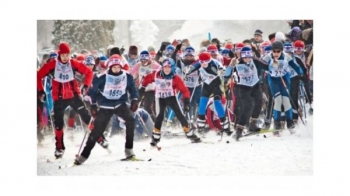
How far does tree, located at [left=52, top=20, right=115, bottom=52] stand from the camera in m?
4.74

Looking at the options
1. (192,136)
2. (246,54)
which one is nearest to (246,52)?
(246,54)

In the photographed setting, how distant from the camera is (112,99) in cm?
479

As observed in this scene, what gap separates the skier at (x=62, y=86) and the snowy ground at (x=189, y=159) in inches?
5.9

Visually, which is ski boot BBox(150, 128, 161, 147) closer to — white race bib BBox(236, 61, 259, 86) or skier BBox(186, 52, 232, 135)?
skier BBox(186, 52, 232, 135)

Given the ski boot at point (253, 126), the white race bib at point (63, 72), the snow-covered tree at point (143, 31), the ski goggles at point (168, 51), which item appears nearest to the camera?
the snow-covered tree at point (143, 31)

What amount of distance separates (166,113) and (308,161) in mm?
1488

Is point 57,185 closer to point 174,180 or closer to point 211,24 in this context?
point 174,180

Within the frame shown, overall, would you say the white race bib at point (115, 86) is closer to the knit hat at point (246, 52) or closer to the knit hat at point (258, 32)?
the knit hat at point (246, 52)

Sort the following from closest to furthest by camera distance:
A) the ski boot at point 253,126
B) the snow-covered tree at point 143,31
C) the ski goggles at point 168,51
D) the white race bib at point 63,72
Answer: the snow-covered tree at point 143,31 → the white race bib at point 63,72 → the ski goggles at point 168,51 → the ski boot at point 253,126

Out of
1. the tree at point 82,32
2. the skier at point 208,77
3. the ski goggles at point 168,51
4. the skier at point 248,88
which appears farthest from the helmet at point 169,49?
the skier at point 248,88

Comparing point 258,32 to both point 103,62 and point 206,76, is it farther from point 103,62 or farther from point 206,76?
point 103,62

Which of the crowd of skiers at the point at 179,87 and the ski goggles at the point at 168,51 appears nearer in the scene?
the crowd of skiers at the point at 179,87

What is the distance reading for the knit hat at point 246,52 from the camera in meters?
4.95

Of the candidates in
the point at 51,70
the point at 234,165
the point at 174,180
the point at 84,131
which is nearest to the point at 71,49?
the point at 51,70
